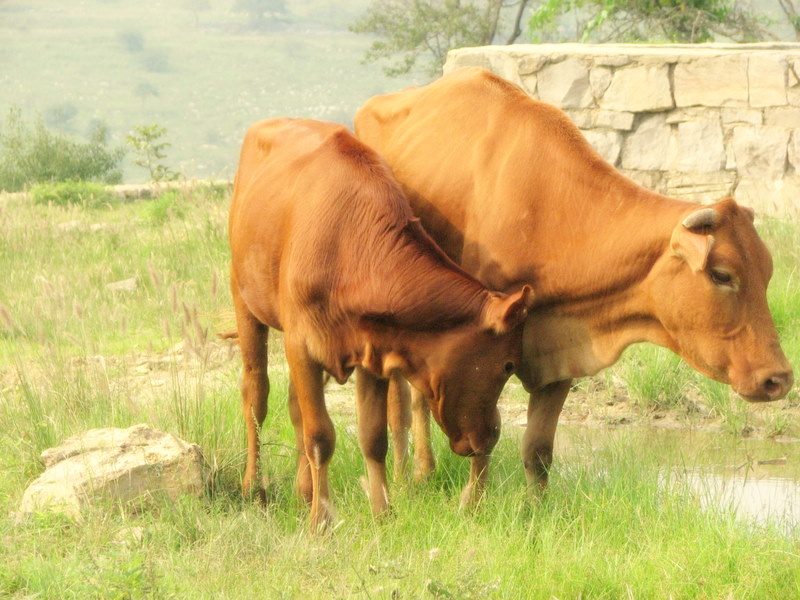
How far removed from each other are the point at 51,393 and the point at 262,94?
69.4 m

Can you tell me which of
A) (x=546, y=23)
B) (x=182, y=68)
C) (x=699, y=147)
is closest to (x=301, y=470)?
(x=699, y=147)

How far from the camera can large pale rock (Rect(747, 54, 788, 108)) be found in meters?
10.7

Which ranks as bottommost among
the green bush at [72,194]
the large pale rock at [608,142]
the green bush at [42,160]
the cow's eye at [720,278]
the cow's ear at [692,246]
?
the green bush at [42,160]

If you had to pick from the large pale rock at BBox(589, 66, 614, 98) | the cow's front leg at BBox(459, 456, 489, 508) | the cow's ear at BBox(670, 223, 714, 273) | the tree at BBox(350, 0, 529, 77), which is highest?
the cow's ear at BBox(670, 223, 714, 273)

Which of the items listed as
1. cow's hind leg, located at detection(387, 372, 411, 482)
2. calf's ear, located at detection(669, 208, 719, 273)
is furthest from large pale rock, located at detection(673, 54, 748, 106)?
calf's ear, located at detection(669, 208, 719, 273)

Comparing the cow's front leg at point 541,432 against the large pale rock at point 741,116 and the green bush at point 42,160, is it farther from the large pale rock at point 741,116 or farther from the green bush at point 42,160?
the green bush at point 42,160

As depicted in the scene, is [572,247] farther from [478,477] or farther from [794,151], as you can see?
[794,151]

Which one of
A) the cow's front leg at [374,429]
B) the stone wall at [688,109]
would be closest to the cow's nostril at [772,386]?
the cow's front leg at [374,429]

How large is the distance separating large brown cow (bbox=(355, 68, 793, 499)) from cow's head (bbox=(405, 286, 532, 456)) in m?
0.42

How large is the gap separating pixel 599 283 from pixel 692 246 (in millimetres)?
540

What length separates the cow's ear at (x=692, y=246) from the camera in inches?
160

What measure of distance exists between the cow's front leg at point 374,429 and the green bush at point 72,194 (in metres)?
10.0

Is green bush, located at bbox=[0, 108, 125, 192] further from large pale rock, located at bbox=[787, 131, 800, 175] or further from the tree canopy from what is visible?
large pale rock, located at bbox=[787, 131, 800, 175]

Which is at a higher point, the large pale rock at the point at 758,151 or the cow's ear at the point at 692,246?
the cow's ear at the point at 692,246
